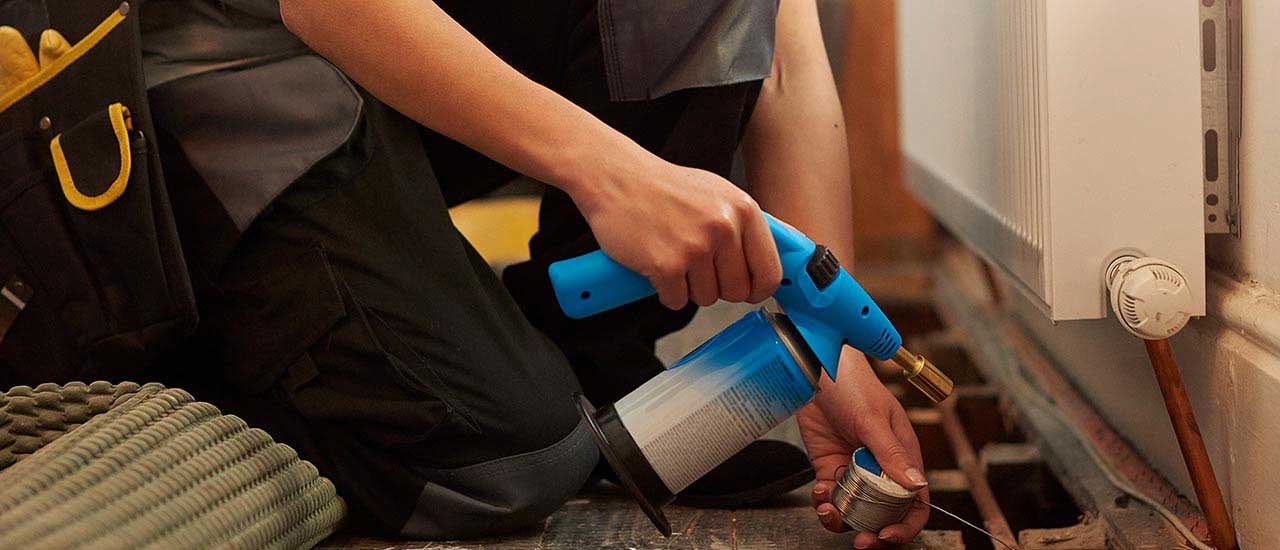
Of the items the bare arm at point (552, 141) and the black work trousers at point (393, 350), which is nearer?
the bare arm at point (552, 141)

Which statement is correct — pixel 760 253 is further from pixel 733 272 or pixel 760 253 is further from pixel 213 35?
pixel 213 35

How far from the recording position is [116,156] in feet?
2.54

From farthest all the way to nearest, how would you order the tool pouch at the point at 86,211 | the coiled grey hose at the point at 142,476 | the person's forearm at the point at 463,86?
1. the tool pouch at the point at 86,211
2. the person's forearm at the point at 463,86
3. the coiled grey hose at the point at 142,476

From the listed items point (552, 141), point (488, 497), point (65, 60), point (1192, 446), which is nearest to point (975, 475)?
point (1192, 446)

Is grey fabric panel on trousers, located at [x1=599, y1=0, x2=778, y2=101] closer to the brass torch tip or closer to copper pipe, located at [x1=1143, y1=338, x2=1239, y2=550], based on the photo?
the brass torch tip

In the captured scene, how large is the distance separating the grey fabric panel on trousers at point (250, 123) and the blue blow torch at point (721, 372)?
242 mm

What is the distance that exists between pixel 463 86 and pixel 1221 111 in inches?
21.4

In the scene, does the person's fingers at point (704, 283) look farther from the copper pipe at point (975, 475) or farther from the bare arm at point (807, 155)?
the copper pipe at point (975, 475)

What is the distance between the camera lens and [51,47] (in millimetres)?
797

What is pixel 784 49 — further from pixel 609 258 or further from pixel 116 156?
pixel 116 156

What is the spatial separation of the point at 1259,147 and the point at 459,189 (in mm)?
668

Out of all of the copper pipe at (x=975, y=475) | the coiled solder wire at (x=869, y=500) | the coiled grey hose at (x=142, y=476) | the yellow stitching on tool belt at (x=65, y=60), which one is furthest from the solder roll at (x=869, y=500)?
the yellow stitching on tool belt at (x=65, y=60)

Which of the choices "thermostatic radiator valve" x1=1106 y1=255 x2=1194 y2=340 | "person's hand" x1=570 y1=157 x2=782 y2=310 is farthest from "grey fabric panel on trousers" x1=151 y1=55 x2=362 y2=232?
"thermostatic radiator valve" x1=1106 y1=255 x2=1194 y2=340

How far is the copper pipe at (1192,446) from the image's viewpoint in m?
0.79
